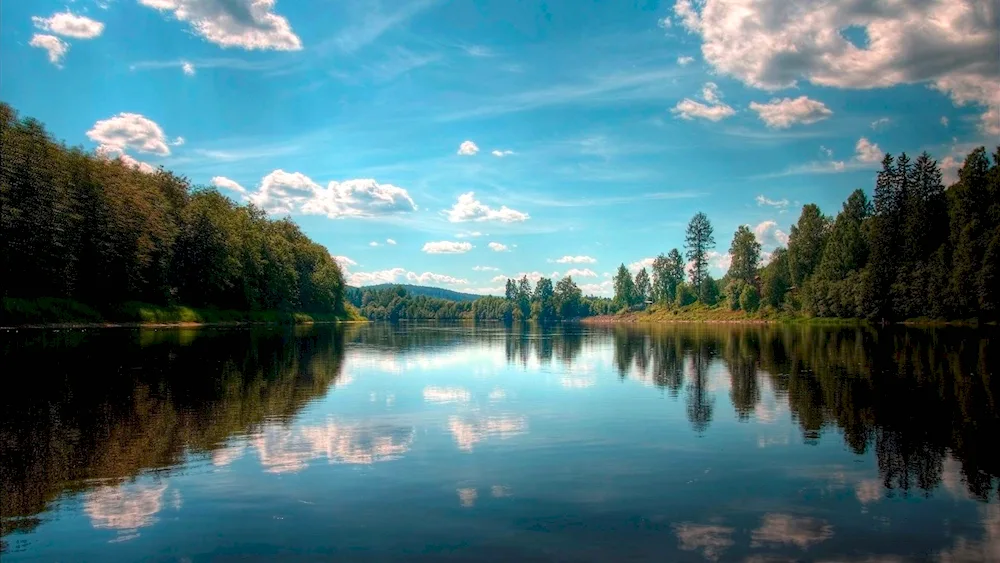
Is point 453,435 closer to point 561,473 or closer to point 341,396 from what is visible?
point 561,473

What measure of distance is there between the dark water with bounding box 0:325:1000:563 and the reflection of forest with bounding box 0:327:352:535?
11 centimetres

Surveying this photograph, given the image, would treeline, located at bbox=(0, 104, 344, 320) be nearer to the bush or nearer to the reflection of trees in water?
the reflection of trees in water

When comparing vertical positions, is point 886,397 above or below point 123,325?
below

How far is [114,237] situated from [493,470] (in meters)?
83.5

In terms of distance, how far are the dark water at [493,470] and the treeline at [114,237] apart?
46507 millimetres

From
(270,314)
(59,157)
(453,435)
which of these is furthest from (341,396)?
(270,314)

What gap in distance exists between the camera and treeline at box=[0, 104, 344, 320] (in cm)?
6606

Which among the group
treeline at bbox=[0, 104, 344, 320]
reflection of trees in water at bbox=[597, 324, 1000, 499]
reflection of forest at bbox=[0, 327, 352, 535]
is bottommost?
reflection of trees in water at bbox=[597, 324, 1000, 499]

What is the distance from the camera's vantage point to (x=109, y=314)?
3199 inches

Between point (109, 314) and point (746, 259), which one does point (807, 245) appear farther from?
point (109, 314)

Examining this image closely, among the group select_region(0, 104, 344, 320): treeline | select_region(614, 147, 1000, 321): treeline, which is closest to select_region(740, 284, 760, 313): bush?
select_region(614, 147, 1000, 321): treeline

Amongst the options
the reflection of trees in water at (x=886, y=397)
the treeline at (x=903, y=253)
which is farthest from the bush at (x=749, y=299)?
the reflection of trees in water at (x=886, y=397)

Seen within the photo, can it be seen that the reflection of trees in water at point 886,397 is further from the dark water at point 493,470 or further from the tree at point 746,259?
the tree at point 746,259

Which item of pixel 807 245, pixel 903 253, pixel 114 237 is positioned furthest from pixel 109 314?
pixel 807 245
